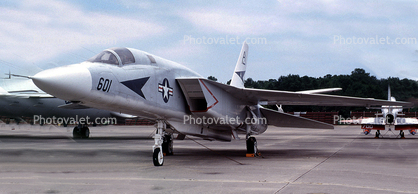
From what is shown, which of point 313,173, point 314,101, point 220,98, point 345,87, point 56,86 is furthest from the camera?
point 345,87

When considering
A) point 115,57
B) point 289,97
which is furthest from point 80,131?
point 115,57

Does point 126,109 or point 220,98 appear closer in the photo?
point 126,109

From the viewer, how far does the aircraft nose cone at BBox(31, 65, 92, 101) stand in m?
5.51

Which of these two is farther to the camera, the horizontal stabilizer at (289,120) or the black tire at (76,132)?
the black tire at (76,132)

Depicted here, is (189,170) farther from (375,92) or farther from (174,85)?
(375,92)

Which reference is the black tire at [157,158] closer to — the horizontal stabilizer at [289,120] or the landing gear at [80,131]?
the horizontal stabilizer at [289,120]

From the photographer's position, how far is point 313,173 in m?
6.60

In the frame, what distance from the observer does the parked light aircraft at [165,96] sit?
596 cm

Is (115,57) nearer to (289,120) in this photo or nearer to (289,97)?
(289,97)

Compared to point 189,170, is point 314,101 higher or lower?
higher

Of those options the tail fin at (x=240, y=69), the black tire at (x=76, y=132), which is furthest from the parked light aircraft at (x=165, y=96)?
the black tire at (x=76, y=132)

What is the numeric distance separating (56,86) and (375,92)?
55.4m

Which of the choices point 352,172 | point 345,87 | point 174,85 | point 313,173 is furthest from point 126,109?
point 345,87

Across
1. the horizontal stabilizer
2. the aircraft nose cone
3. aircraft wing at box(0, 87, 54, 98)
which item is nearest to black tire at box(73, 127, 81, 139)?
aircraft wing at box(0, 87, 54, 98)
